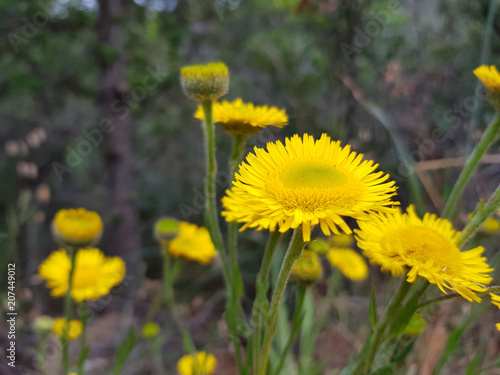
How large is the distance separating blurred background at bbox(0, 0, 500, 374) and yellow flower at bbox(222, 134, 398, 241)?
1611mm

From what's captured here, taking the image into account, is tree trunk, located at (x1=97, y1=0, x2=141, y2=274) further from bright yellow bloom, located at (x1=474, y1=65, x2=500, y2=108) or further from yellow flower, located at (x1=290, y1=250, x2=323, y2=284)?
bright yellow bloom, located at (x1=474, y1=65, x2=500, y2=108)

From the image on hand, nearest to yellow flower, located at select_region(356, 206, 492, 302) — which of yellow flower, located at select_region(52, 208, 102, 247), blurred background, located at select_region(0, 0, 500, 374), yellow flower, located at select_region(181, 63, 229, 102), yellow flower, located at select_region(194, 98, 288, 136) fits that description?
yellow flower, located at select_region(194, 98, 288, 136)

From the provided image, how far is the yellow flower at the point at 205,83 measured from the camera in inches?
39.9

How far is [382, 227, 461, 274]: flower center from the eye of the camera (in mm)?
805

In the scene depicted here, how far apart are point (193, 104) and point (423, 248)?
3.25m

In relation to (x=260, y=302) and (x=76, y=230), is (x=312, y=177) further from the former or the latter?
(x=76, y=230)

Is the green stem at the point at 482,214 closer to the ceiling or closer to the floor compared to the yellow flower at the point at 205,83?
closer to the floor

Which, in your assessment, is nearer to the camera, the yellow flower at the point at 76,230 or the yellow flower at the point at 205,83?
the yellow flower at the point at 205,83

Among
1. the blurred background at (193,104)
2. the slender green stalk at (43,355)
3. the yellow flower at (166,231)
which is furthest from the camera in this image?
the blurred background at (193,104)

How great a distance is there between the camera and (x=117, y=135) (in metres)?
3.32

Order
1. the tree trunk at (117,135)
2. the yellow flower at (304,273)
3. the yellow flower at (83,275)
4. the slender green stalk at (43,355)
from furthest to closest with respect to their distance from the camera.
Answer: the tree trunk at (117,135) → the yellow flower at (83,275) → the slender green stalk at (43,355) → the yellow flower at (304,273)

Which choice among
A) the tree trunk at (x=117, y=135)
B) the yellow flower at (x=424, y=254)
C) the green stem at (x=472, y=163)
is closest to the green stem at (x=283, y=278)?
the yellow flower at (x=424, y=254)

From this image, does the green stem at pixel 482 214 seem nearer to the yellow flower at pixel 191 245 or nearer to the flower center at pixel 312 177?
the flower center at pixel 312 177

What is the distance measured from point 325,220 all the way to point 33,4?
2997 millimetres
